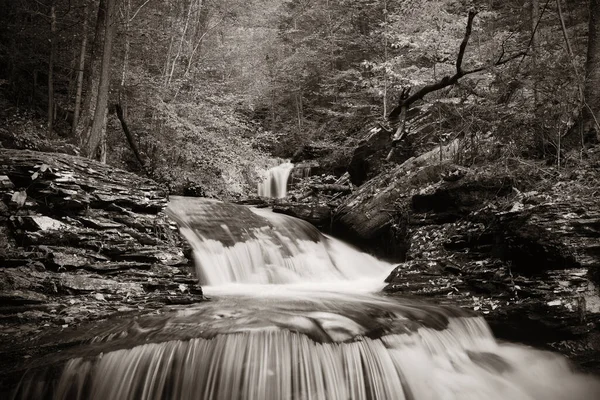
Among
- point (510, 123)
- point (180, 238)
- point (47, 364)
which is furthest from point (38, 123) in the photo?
point (510, 123)

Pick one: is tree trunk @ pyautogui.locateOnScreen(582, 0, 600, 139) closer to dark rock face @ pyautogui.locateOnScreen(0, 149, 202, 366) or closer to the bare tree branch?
the bare tree branch

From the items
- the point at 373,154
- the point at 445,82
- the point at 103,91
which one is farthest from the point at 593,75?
the point at 103,91

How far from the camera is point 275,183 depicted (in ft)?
54.4

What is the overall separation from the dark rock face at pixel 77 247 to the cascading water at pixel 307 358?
2.30 ft

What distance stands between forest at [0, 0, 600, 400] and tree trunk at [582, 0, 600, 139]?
1.2 inches

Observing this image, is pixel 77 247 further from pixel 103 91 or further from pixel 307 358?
pixel 103 91

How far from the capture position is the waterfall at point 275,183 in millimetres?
16248

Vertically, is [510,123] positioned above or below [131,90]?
below

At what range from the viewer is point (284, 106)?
70.4ft

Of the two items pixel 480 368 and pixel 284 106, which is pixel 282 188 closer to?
pixel 284 106

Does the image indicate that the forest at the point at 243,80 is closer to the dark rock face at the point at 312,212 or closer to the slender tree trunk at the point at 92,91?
the slender tree trunk at the point at 92,91

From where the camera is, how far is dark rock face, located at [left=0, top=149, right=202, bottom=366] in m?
4.43

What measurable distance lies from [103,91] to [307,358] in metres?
8.15

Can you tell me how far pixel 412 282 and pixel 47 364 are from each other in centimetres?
571
